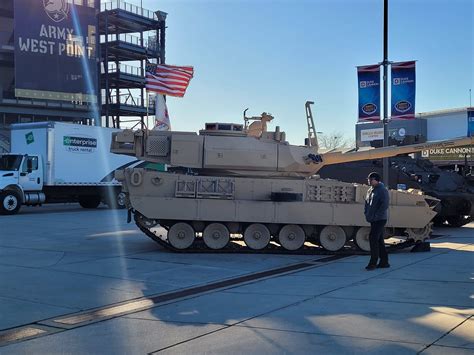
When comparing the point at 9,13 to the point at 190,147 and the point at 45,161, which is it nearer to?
the point at 45,161

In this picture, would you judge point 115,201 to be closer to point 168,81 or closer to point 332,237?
point 168,81

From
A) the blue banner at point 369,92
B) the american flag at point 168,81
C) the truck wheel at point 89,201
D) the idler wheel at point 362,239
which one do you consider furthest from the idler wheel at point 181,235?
the truck wheel at point 89,201

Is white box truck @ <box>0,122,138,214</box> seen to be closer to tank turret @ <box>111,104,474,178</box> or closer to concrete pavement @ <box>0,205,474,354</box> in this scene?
concrete pavement @ <box>0,205,474,354</box>

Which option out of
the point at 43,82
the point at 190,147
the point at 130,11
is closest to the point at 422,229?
the point at 190,147

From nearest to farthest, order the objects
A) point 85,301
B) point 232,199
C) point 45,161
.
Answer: point 85,301 → point 232,199 → point 45,161

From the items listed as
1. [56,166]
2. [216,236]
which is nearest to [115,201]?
[56,166]

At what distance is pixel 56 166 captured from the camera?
23.8 metres

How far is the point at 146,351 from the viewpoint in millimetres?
5340

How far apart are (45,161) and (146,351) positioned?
1963 centimetres

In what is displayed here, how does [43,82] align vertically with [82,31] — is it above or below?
below

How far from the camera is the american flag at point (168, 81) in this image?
19.0 metres

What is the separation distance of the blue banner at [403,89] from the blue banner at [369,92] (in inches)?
20.5

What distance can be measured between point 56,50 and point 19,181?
2263 cm

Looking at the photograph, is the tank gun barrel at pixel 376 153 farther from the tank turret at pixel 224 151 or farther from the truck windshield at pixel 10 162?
the truck windshield at pixel 10 162
